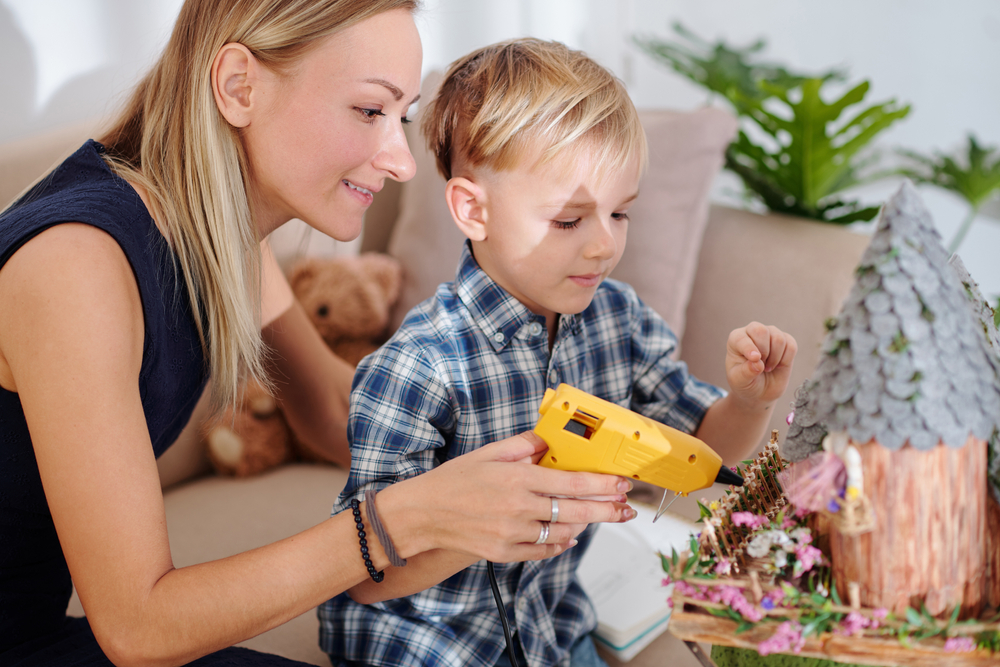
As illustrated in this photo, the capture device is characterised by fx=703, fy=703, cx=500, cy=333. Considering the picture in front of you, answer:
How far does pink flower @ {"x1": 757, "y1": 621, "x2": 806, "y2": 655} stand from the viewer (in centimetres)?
48

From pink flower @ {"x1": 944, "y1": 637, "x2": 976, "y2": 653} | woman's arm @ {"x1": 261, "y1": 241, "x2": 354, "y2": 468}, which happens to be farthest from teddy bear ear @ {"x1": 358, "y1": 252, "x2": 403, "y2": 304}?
pink flower @ {"x1": 944, "y1": 637, "x2": 976, "y2": 653}

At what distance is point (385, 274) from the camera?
1599mm

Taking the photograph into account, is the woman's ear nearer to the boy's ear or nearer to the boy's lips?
the boy's ear

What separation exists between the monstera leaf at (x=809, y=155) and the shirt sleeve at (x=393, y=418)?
1.03m

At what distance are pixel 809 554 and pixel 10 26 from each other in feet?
6.08

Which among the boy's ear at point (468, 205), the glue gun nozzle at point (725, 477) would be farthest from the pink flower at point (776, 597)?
the boy's ear at point (468, 205)

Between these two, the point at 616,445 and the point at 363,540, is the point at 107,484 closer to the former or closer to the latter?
the point at 363,540

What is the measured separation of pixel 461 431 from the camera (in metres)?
0.88

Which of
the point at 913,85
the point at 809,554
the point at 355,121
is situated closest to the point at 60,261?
the point at 355,121

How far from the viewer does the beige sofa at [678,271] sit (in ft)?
4.24

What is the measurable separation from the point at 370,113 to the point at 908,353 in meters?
0.65

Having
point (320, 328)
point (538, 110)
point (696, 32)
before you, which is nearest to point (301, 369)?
point (320, 328)

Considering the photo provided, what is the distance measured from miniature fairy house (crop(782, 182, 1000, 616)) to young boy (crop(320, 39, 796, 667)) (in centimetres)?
32

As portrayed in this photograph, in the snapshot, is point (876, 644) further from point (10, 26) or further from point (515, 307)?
point (10, 26)
